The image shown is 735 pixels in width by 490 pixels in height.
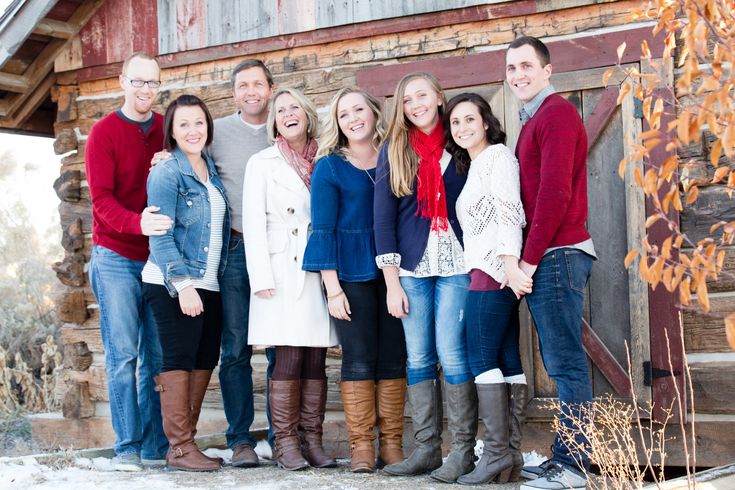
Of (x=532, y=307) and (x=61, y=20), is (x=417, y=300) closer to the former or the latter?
(x=532, y=307)

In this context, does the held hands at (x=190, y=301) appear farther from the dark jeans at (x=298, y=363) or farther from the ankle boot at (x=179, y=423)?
the dark jeans at (x=298, y=363)

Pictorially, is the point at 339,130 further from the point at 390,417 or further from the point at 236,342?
the point at 390,417

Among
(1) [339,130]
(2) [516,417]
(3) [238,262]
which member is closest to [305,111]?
(1) [339,130]

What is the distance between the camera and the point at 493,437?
4012 millimetres

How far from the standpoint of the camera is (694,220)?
4.82 meters

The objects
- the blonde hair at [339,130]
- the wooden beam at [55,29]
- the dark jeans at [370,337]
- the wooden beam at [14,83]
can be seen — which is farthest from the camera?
the wooden beam at [14,83]

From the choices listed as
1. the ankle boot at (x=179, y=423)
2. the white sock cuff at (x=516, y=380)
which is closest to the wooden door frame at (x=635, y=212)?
the white sock cuff at (x=516, y=380)

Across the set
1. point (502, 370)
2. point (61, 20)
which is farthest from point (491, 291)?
point (61, 20)

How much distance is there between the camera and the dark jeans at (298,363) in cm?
446

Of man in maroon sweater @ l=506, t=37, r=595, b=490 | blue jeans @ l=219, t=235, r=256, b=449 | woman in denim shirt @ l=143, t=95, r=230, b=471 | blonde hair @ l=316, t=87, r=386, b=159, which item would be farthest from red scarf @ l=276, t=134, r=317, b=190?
man in maroon sweater @ l=506, t=37, r=595, b=490

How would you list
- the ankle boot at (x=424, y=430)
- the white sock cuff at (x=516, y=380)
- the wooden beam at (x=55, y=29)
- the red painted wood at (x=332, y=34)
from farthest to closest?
the wooden beam at (x=55, y=29) < the red painted wood at (x=332, y=34) < the ankle boot at (x=424, y=430) < the white sock cuff at (x=516, y=380)

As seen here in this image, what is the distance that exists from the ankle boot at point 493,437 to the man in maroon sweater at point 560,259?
0.23m

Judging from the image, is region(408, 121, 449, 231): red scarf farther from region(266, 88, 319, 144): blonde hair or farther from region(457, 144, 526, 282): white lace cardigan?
region(266, 88, 319, 144): blonde hair

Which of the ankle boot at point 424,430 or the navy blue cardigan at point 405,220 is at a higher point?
the navy blue cardigan at point 405,220
